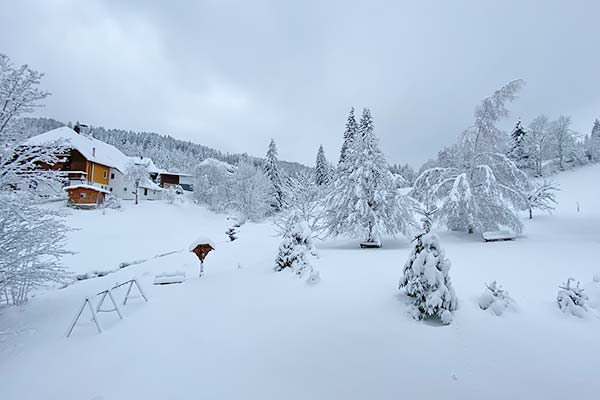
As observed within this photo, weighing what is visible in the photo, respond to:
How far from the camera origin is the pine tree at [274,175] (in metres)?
40.2

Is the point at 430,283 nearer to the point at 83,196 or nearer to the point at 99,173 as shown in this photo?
the point at 83,196

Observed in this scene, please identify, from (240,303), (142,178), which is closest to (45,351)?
(240,303)

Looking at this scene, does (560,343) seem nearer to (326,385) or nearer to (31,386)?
(326,385)

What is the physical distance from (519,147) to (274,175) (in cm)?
3326

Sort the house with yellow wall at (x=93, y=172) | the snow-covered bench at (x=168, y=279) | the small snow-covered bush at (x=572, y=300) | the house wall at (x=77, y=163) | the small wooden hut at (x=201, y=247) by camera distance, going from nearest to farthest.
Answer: the small snow-covered bush at (x=572, y=300)
the snow-covered bench at (x=168, y=279)
the small wooden hut at (x=201, y=247)
the house with yellow wall at (x=93, y=172)
the house wall at (x=77, y=163)

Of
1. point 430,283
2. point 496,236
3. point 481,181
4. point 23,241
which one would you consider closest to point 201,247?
point 23,241

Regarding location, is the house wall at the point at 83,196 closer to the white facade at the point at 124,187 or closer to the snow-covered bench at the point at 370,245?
the white facade at the point at 124,187

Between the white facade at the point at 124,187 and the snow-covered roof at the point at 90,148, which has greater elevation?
the snow-covered roof at the point at 90,148

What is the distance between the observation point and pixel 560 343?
4402 mm

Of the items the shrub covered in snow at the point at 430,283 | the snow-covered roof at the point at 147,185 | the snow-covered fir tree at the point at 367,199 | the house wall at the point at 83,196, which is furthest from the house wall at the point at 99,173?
the shrub covered in snow at the point at 430,283

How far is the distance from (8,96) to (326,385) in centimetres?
912

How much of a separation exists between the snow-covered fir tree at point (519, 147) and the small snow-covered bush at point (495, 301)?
115 ft

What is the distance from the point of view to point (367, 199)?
587 inches

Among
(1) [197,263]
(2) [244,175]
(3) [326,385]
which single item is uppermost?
(2) [244,175]
